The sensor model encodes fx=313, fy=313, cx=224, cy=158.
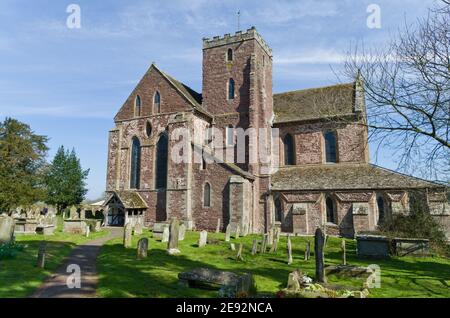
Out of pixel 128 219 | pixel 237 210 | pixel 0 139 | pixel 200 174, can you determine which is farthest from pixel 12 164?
pixel 237 210

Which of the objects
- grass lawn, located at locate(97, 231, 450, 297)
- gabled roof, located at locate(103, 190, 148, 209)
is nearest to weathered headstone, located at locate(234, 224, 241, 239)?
grass lawn, located at locate(97, 231, 450, 297)

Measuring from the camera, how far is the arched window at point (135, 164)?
29.3 meters

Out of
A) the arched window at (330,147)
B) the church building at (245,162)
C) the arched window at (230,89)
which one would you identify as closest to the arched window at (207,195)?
the church building at (245,162)

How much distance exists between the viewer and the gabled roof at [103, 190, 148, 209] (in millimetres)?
26359

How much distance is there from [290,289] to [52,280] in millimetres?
7161

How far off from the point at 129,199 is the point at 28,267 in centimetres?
1609

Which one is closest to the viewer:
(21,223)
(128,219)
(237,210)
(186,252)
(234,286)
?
(234,286)

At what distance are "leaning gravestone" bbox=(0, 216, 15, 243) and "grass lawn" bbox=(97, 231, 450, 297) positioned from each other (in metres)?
4.26

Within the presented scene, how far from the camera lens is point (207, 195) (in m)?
26.0

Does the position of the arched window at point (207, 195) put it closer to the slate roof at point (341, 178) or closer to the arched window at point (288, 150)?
the slate roof at point (341, 178)

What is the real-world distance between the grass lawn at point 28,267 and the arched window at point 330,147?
21325mm

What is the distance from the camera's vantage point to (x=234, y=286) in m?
8.05

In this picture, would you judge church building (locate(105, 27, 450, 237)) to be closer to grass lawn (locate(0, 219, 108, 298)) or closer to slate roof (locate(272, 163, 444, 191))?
slate roof (locate(272, 163, 444, 191))
